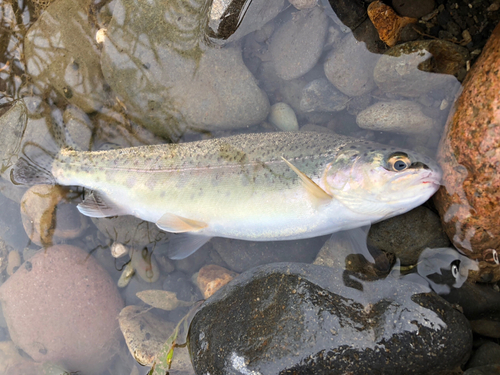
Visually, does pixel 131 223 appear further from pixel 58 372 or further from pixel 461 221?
pixel 461 221

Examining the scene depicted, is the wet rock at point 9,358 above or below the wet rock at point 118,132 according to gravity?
below

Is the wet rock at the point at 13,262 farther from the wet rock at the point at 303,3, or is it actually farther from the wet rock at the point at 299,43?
the wet rock at the point at 303,3

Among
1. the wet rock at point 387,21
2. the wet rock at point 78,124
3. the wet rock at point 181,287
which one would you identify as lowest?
the wet rock at point 181,287

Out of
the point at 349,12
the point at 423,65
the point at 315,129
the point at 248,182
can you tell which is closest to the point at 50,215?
the point at 248,182

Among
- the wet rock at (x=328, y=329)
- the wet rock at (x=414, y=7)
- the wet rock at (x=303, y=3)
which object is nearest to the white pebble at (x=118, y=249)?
the wet rock at (x=328, y=329)

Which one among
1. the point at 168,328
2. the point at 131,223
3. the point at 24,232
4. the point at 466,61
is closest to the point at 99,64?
the point at 131,223
